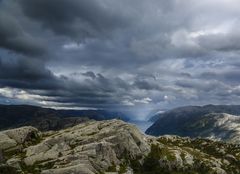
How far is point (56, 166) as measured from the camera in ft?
625

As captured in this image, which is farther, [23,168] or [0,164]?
[23,168]

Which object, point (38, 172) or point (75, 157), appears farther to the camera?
point (75, 157)

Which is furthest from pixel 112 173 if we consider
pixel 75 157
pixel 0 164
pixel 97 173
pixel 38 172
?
pixel 0 164

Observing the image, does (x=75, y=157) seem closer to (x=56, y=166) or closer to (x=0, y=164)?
(x=56, y=166)

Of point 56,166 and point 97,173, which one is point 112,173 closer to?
point 97,173

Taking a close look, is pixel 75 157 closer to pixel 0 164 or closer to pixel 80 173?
pixel 80 173

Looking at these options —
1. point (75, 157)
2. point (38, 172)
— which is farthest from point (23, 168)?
point (75, 157)

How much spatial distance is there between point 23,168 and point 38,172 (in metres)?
11.8

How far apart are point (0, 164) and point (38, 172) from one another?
1864 cm

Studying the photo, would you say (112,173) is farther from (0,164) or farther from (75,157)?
(0,164)

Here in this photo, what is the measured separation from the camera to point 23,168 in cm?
19038

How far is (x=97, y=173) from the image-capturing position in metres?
194

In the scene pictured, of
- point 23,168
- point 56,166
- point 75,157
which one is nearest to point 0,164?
point 23,168

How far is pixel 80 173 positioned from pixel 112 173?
25000 mm
